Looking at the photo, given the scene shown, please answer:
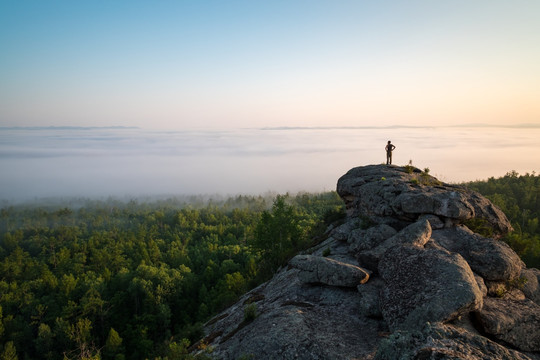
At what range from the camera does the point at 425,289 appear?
12.8m

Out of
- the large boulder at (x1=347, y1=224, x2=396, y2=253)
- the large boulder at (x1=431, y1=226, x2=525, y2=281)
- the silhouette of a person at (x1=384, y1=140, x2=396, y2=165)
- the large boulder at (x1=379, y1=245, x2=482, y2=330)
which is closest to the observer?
the large boulder at (x1=379, y1=245, x2=482, y2=330)

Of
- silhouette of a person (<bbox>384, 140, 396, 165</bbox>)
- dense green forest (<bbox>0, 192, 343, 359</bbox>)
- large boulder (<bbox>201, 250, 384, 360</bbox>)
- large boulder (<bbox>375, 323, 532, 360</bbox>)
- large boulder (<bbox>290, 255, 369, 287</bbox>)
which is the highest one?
silhouette of a person (<bbox>384, 140, 396, 165</bbox>)

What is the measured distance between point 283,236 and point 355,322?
1023 inches

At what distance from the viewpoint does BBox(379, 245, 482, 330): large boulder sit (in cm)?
1180

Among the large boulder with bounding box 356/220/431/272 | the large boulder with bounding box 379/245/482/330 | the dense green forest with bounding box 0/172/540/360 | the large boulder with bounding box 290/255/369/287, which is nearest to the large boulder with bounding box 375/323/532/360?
the large boulder with bounding box 379/245/482/330

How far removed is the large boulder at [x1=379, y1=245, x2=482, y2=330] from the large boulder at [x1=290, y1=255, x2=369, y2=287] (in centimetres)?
196

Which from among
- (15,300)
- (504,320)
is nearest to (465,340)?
(504,320)

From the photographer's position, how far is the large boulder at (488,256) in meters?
16.0

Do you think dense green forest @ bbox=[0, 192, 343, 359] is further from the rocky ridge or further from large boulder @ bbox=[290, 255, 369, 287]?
large boulder @ bbox=[290, 255, 369, 287]

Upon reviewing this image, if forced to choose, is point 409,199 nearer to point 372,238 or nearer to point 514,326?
point 372,238

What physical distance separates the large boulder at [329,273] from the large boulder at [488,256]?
244 inches

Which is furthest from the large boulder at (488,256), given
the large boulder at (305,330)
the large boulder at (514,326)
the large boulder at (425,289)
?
the large boulder at (305,330)

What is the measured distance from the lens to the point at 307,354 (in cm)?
1272

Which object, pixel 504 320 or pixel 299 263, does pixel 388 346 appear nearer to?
pixel 504 320
